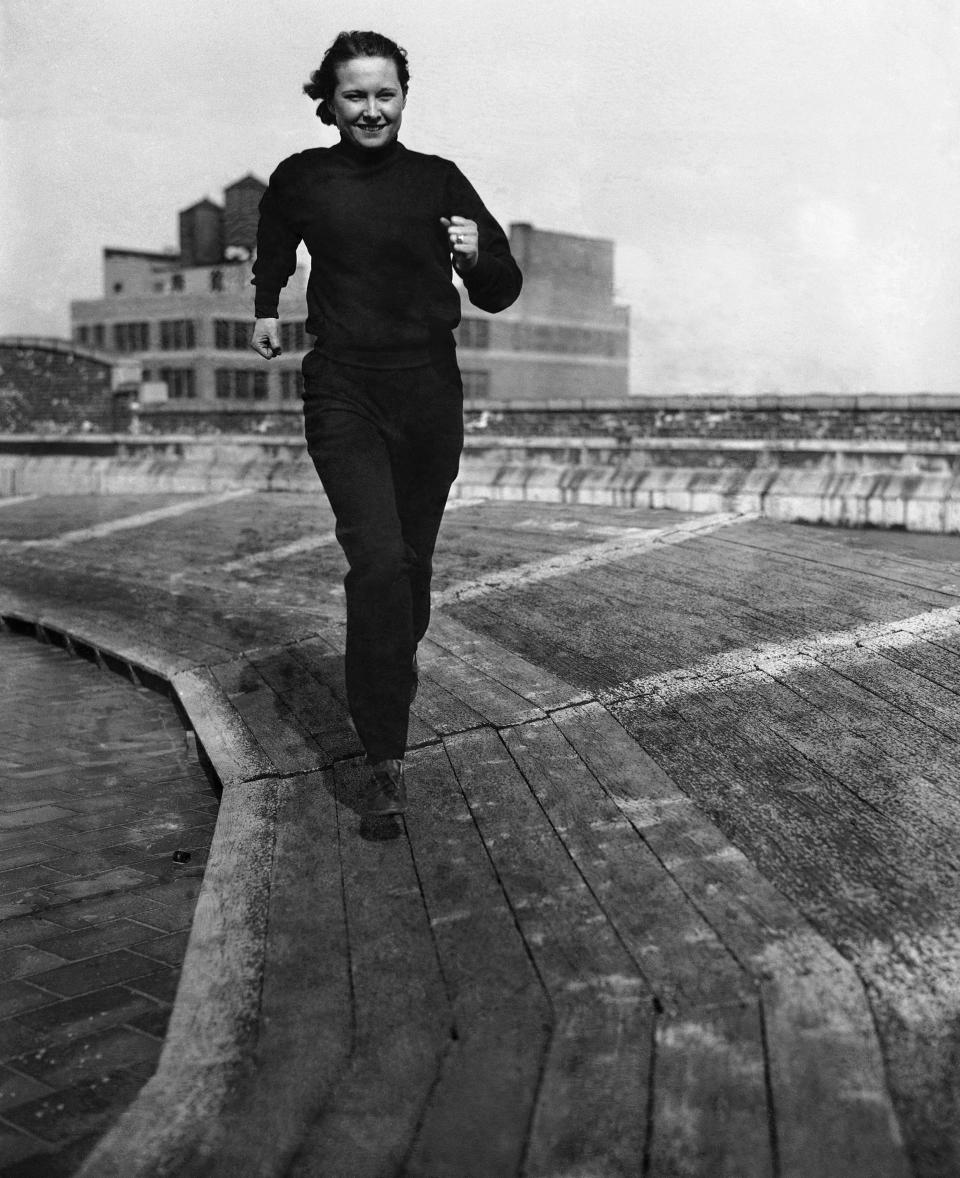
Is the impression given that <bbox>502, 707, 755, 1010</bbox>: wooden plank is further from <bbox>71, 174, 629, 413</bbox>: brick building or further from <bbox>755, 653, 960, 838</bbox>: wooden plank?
<bbox>71, 174, 629, 413</bbox>: brick building

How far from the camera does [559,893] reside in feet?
8.54

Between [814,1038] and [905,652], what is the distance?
269 centimetres

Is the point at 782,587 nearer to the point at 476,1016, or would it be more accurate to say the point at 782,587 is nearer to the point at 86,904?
the point at 86,904

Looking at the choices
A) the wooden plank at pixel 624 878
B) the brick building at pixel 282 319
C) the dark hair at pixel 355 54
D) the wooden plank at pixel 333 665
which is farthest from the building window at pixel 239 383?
the wooden plank at pixel 624 878

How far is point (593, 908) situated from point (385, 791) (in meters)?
0.77

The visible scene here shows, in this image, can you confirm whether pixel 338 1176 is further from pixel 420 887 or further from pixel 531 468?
pixel 531 468

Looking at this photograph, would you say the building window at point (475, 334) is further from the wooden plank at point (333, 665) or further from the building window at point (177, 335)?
the wooden plank at point (333, 665)

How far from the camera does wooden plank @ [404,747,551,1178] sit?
Answer: 1.73 metres

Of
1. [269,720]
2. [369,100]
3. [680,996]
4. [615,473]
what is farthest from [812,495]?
[680,996]

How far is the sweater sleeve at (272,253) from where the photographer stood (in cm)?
347

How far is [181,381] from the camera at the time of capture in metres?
69.6

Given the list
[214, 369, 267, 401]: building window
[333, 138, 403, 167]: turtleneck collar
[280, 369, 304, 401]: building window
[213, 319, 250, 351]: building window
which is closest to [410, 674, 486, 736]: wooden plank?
[333, 138, 403, 167]: turtleneck collar

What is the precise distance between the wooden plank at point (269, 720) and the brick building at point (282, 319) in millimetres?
60625

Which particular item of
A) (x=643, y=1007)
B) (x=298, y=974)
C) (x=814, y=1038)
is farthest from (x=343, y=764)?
(x=814, y=1038)
